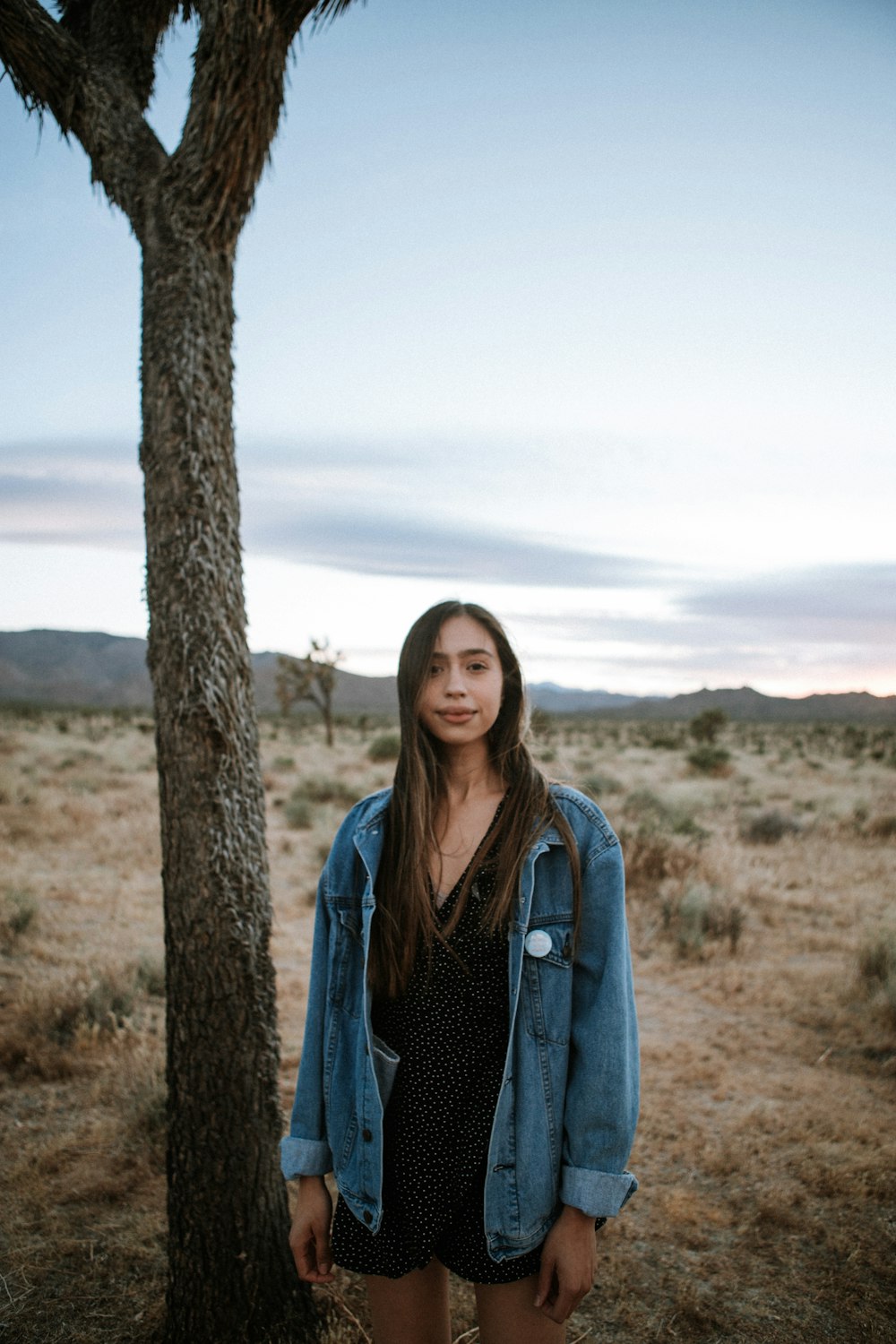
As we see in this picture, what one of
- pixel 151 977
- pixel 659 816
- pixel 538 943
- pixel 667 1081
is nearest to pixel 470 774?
pixel 538 943

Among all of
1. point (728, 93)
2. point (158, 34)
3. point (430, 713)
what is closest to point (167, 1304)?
point (430, 713)

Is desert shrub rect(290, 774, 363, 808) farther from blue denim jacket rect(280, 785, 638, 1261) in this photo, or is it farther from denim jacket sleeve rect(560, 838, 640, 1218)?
denim jacket sleeve rect(560, 838, 640, 1218)

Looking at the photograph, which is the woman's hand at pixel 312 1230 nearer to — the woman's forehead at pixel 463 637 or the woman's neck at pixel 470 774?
the woman's neck at pixel 470 774

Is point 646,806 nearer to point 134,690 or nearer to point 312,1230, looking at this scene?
point 312,1230

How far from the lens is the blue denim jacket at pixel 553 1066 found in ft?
5.54

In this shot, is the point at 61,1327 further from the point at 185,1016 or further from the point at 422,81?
the point at 422,81

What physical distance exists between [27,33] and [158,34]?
606 mm

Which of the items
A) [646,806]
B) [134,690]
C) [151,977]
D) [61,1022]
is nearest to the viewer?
[61,1022]

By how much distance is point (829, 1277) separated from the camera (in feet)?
10.5

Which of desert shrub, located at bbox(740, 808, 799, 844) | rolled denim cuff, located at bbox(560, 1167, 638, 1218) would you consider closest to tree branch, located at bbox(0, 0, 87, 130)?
rolled denim cuff, located at bbox(560, 1167, 638, 1218)

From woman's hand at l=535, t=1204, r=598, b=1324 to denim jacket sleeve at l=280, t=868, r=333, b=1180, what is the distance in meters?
0.57

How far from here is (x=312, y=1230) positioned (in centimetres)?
192

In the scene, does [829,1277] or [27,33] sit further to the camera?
[829,1277]

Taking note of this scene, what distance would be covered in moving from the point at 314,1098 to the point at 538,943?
0.75 m
